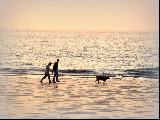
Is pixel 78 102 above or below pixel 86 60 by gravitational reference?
below

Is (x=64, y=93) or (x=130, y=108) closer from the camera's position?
(x=130, y=108)

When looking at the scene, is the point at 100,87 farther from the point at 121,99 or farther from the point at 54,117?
the point at 54,117

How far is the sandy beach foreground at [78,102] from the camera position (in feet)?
43.1

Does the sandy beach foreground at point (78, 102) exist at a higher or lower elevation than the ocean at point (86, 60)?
lower

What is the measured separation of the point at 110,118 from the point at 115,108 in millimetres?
1917

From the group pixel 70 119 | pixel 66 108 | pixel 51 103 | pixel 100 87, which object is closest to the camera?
pixel 70 119

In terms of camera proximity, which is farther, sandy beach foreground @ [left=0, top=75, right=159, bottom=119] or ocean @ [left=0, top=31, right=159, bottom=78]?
ocean @ [left=0, top=31, right=159, bottom=78]

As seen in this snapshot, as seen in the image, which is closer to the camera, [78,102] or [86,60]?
[78,102]

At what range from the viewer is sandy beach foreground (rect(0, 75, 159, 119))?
13.1 metres

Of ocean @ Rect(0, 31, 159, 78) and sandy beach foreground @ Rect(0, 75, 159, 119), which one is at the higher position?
ocean @ Rect(0, 31, 159, 78)

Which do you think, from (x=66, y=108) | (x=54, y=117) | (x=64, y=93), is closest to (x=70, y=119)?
(x=54, y=117)

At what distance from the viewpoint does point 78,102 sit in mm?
15688

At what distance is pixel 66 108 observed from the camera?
14180 mm

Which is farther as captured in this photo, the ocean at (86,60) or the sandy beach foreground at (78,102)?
the ocean at (86,60)
